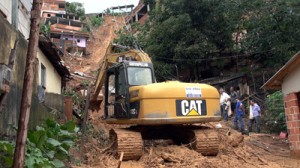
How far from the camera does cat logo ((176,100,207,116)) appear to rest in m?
8.73

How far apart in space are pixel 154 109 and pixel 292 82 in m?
4.29

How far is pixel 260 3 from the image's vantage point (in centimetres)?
2208

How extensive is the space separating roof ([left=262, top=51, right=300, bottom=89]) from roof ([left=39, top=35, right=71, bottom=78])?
749 centimetres

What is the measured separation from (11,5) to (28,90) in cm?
711

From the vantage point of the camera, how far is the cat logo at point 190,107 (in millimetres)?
8727

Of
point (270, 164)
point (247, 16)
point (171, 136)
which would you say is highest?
point (247, 16)

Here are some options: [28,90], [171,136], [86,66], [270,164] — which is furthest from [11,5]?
[86,66]

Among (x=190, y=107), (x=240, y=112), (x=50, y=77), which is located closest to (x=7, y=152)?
(x=190, y=107)

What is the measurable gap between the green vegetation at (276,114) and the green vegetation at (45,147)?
10.8m

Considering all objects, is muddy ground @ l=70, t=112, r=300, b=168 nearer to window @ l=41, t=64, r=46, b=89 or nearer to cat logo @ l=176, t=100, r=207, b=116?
cat logo @ l=176, t=100, r=207, b=116

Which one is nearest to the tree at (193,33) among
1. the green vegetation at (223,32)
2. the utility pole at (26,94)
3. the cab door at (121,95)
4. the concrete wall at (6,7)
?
the green vegetation at (223,32)

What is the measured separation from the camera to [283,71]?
1005cm

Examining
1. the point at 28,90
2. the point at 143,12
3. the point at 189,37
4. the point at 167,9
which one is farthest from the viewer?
the point at 143,12

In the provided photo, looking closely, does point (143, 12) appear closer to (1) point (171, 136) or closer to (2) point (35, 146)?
(1) point (171, 136)
